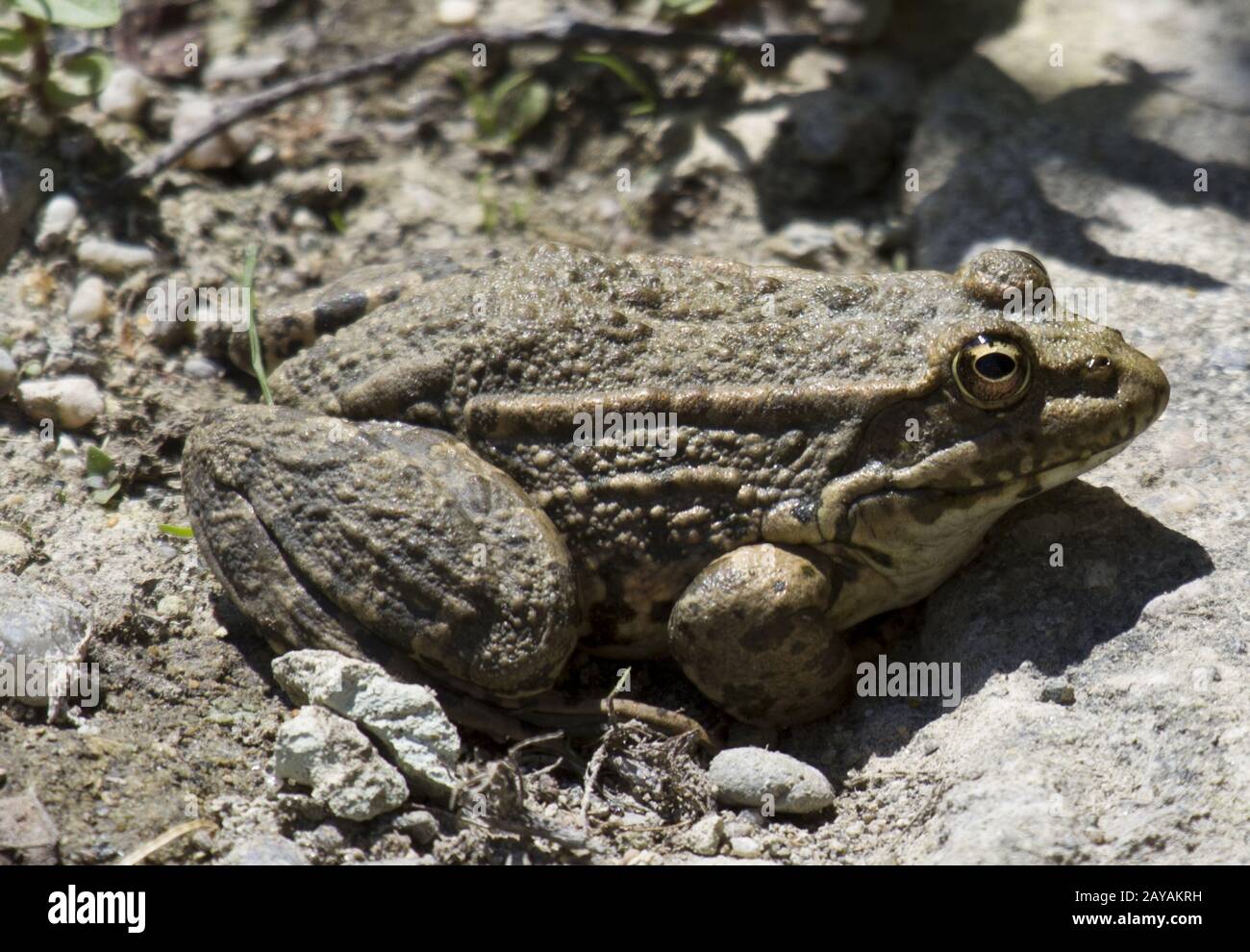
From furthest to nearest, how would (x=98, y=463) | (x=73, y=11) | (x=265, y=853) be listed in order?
(x=73, y=11) < (x=98, y=463) < (x=265, y=853)

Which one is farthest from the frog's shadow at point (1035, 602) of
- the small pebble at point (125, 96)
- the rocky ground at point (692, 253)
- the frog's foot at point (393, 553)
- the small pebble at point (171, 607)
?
the small pebble at point (125, 96)

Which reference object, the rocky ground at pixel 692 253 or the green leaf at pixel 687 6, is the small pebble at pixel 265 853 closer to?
the rocky ground at pixel 692 253

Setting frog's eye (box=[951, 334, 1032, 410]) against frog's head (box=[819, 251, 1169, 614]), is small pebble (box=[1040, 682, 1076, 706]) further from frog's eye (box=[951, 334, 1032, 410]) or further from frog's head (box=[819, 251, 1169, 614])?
frog's eye (box=[951, 334, 1032, 410])

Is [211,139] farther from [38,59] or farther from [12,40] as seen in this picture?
[12,40]


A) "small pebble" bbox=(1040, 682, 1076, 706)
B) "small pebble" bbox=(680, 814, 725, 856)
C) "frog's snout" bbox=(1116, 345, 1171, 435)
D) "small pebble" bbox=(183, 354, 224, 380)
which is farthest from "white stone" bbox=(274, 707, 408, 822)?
"frog's snout" bbox=(1116, 345, 1171, 435)

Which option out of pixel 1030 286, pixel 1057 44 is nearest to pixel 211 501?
pixel 1030 286

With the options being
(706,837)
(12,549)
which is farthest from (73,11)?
(706,837)
